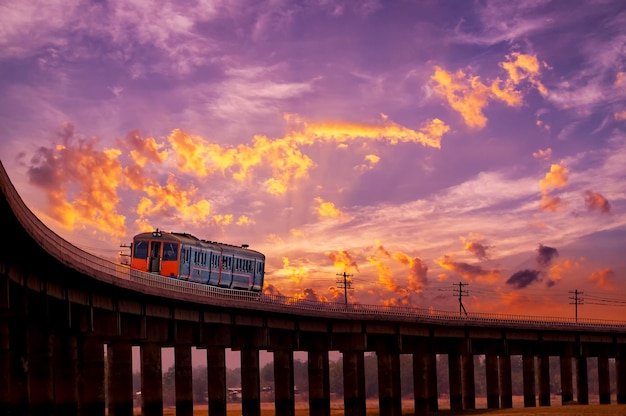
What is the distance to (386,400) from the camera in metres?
100

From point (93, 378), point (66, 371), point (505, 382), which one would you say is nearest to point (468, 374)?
point (505, 382)

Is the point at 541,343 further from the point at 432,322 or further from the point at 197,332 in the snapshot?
the point at 197,332

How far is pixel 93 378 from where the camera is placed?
206ft

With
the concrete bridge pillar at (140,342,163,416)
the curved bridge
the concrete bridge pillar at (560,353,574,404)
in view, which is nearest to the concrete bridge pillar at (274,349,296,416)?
the curved bridge

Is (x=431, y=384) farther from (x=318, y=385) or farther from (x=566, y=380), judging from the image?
(x=566, y=380)

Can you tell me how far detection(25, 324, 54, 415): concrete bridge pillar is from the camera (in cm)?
5459

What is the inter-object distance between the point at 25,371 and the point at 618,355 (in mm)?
94890

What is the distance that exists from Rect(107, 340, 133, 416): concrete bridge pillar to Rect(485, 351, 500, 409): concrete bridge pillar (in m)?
53.8

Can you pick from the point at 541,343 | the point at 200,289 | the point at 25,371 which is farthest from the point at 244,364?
the point at 541,343

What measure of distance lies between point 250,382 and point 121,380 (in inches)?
868

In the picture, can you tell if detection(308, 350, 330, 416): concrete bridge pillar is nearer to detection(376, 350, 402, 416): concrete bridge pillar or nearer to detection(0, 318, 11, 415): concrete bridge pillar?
detection(376, 350, 402, 416): concrete bridge pillar

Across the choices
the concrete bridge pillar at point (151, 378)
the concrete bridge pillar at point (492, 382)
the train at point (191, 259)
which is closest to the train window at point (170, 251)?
the train at point (191, 259)

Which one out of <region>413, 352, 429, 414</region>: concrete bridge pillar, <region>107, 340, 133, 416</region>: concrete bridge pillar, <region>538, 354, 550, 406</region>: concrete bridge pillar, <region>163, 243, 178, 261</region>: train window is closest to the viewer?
<region>107, 340, 133, 416</region>: concrete bridge pillar

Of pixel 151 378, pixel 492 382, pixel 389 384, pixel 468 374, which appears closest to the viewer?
pixel 151 378
